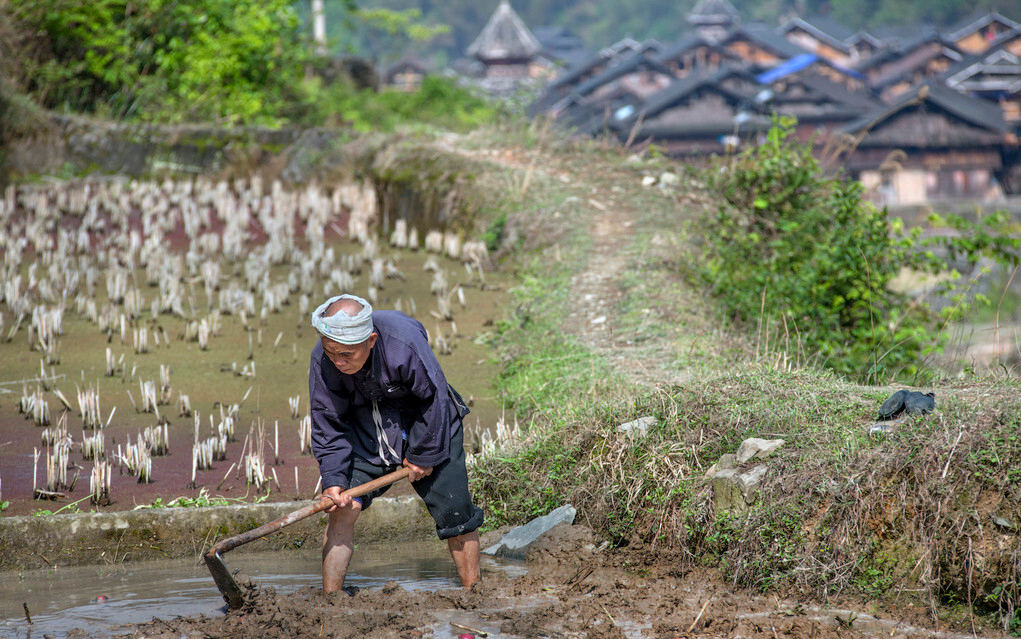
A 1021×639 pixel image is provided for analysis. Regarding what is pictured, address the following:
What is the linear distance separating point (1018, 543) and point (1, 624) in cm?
444

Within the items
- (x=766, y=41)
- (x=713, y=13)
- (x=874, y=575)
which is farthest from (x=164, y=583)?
(x=713, y=13)

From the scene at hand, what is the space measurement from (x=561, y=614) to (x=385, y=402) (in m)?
1.25

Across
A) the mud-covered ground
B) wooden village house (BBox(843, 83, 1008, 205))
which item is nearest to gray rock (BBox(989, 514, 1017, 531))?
the mud-covered ground

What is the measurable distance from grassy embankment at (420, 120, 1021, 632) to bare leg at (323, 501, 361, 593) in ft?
4.52

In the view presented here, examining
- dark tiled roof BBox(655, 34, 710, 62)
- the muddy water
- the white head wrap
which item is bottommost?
the muddy water

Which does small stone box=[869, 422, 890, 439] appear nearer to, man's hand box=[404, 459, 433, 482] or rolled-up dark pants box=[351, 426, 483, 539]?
rolled-up dark pants box=[351, 426, 483, 539]

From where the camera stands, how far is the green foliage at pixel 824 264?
830 cm

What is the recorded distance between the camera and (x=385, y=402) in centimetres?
455

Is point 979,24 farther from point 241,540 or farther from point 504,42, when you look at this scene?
point 241,540

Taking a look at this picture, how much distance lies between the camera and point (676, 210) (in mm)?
11586

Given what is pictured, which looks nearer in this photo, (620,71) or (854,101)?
(854,101)

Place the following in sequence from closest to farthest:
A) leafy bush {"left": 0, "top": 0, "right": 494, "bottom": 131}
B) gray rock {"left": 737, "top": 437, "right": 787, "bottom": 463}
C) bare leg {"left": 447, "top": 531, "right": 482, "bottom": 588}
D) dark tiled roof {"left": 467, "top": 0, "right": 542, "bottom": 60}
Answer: bare leg {"left": 447, "top": 531, "right": 482, "bottom": 588}
gray rock {"left": 737, "top": 437, "right": 787, "bottom": 463}
leafy bush {"left": 0, "top": 0, "right": 494, "bottom": 131}
dark tiled roof {"left": 467, "top": 0, "right": 542, "bottom": 60}

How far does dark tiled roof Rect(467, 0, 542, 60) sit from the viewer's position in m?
56.7

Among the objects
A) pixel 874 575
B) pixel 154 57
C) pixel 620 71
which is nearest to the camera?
pixel 874 575
